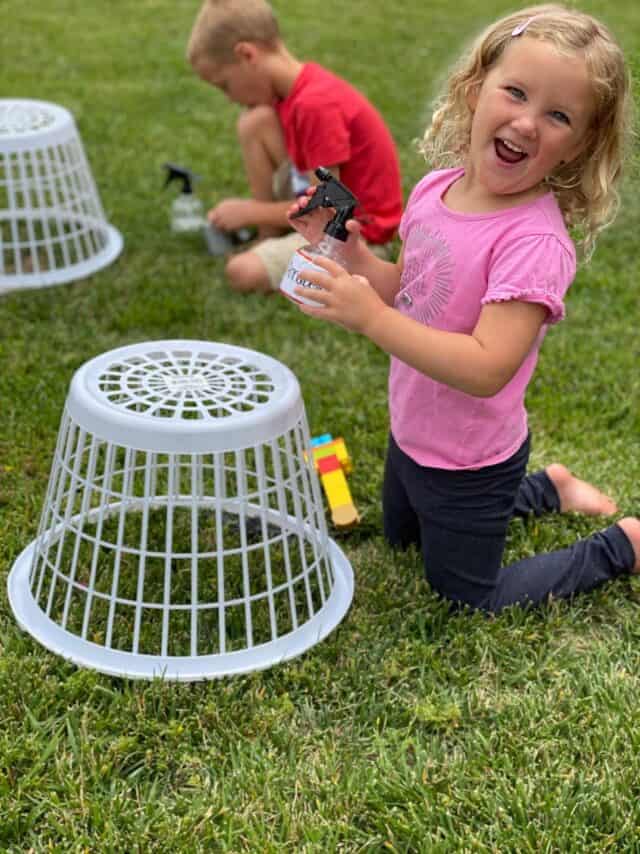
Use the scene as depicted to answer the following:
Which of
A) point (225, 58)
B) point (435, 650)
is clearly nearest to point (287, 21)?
point (225, 58)

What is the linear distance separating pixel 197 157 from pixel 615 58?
2.93 metres

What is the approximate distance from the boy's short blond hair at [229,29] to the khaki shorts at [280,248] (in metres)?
0.44

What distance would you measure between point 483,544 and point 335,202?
0.68 m

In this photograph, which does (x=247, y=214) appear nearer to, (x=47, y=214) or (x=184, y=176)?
(x=184, y=176)

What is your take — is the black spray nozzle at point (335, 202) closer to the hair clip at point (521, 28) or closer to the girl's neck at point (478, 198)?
the girl's neck at point (478, 198)

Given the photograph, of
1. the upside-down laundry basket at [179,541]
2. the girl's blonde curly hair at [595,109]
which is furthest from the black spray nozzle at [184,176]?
the girl's blonde curly hair at [595,109]

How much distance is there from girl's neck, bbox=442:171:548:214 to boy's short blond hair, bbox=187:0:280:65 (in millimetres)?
1607

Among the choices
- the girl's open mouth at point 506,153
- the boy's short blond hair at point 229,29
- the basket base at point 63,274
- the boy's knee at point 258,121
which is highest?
the girl's open mouth at point 506,153

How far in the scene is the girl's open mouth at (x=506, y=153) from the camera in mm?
1564

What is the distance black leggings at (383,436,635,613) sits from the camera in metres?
1.83

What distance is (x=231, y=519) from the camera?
2.14 metres

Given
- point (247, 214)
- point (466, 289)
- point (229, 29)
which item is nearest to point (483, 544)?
point (466, 289)

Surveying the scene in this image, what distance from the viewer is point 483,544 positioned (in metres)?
1.85

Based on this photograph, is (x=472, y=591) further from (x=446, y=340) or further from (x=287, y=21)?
(x=287, y=21)
